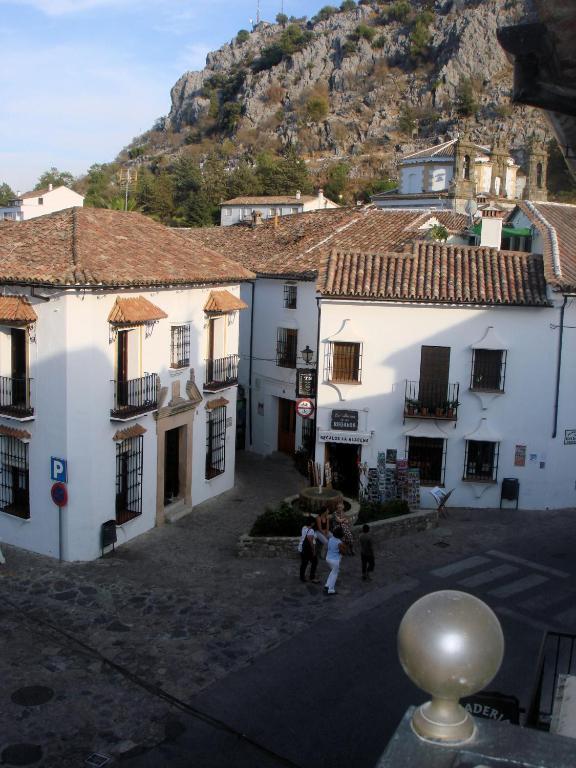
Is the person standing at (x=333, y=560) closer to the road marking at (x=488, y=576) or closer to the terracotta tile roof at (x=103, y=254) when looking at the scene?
the road marking at (x=488, y=576)

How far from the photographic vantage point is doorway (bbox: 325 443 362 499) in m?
23.1

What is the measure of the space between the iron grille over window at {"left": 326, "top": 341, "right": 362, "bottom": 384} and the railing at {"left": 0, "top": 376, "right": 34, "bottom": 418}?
337 inches

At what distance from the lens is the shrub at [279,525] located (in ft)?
60.9

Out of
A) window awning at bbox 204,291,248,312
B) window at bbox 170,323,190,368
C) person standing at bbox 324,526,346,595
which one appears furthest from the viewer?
window awning at bbox 204,291,248,312

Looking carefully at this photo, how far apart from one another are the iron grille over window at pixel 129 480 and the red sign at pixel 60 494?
158 cm

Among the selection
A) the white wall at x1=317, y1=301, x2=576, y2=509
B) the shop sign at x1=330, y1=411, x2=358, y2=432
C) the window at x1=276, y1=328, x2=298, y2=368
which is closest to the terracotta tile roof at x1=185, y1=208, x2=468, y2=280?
the window at x1=276, y1=328, x2=298, y2=368

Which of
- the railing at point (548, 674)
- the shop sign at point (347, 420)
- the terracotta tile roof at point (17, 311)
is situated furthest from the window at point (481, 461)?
the terracotta tile roof at point (17, 311)

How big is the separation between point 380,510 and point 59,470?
816 cm

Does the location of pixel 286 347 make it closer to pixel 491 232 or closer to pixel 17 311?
pixel 491 232

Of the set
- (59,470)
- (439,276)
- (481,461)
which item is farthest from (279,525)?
(439,276)

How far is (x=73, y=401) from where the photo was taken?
682 inches

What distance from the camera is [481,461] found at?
890 inches

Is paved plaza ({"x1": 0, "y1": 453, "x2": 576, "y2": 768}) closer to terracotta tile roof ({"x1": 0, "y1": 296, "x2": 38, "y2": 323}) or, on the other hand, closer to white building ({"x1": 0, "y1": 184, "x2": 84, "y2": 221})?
terracotta tile roof ({"x1": 0, "y1": 296, "x2": 38, "y2": 323})

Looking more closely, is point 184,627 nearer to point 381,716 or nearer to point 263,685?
point 263,685
